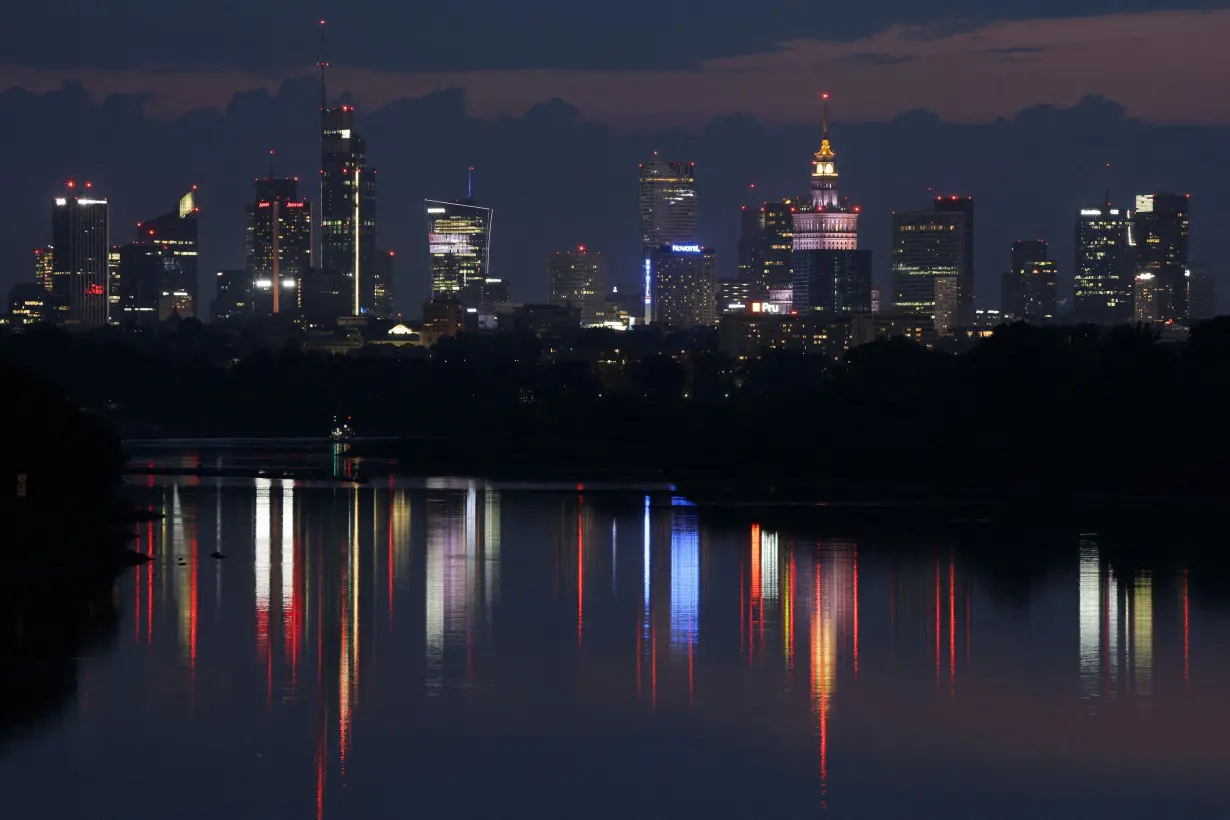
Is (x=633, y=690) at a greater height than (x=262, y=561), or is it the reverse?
(x=262, y=561)

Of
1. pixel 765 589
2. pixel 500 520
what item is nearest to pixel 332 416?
pixel 500 520

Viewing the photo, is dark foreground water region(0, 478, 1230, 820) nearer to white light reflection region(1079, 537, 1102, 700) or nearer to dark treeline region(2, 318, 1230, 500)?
white light reflection region(1079, 537, 1102, 700)

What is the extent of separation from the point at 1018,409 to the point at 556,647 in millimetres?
53719

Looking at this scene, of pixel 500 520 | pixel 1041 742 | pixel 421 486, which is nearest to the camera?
pixel 1041 742

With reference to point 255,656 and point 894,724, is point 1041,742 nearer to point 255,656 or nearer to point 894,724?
point 894,724

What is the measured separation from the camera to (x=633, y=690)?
3416cm

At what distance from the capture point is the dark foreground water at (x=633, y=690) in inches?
1054

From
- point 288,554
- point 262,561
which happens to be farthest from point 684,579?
point 288,554

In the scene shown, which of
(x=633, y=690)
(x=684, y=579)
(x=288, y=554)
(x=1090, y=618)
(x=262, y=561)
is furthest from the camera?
(x=288, y=554)

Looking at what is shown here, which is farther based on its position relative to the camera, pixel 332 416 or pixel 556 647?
pixel 332 416

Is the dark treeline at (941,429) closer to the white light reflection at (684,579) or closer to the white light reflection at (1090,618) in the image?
the white light reflection at (684,579)

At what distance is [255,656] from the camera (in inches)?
1437

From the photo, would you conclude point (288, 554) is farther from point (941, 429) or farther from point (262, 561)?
point (941, 429)

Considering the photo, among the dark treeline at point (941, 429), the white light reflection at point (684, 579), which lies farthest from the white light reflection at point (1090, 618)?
the dark treeline at point (941, 429)
